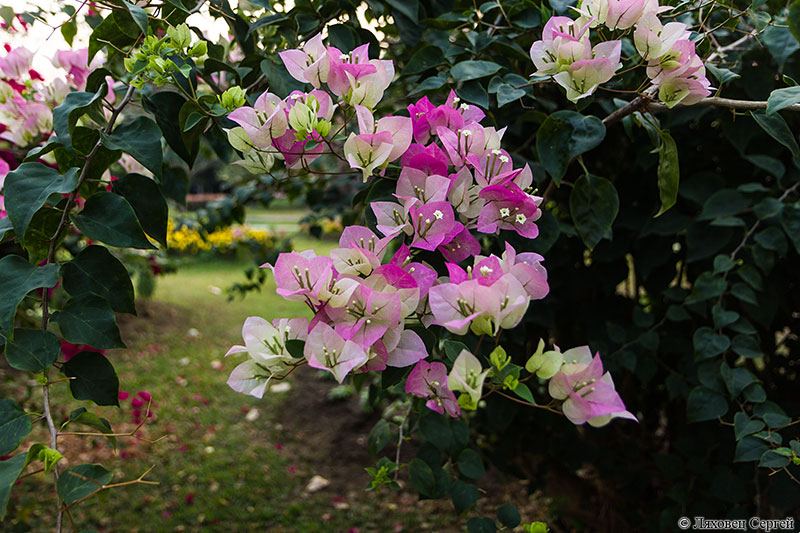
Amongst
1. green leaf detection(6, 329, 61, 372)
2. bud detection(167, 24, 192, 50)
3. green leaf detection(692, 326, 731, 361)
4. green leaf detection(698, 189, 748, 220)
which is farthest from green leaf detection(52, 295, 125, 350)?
green leaf detection(698, 189, 748, 220)

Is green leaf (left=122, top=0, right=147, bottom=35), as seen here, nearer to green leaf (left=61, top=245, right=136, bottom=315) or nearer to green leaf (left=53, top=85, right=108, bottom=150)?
green leaf (left=53, top=85, right=108, bottom=150)

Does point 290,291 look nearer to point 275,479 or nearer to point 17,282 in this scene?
point 17,282

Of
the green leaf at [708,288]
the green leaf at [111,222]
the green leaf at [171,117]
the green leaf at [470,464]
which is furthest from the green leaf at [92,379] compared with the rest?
the green leaf at [708,288]

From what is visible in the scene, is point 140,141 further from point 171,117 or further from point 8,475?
point 8,475

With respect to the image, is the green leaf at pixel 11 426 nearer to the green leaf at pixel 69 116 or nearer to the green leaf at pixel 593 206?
the green leaf at pixel 69 116

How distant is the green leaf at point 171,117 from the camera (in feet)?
2.02

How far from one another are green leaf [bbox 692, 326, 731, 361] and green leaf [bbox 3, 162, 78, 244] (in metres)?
0.82

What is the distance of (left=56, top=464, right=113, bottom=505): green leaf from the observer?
45cm

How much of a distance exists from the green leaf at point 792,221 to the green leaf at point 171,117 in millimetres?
854

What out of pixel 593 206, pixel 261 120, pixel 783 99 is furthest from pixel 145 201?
pixel 783 99

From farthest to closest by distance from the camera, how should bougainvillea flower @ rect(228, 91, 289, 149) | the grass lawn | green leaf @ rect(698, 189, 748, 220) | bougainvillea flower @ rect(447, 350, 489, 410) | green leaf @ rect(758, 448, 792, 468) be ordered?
the grass lawn → green leaf @ rect(698, 189, 748, 220) → green leaf @ rect(758, 448, 792, 468) → bougainvillea flower @ rect(228, 91, 289, 149) → bougainvillea flower @ rect(447, 350, 489, 410)

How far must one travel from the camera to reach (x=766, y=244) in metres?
0.83

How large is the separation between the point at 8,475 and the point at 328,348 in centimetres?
26

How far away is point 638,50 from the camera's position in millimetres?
499
